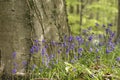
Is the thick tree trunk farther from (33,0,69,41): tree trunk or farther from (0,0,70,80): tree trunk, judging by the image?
(33,0,69,41): tree trunk

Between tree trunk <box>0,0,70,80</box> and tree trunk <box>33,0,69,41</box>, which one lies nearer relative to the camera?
tree trunk <box>0,0,70,80</box>

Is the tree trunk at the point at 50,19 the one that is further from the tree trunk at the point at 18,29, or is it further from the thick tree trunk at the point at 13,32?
the thick tree trunk at the point at 13,32

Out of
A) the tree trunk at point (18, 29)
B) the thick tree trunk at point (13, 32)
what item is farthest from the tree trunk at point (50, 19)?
the thick tree trunk at point (13, 32)

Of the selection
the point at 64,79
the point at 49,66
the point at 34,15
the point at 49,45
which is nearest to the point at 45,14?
the point at 34,15

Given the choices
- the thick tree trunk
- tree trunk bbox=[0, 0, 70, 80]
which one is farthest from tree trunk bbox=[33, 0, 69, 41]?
the thick tree trunk

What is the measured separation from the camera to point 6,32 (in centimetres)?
389

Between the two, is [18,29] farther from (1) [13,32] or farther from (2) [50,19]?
(2) [50,19]

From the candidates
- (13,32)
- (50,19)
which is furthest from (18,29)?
(50,19)

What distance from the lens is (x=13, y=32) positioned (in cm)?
389

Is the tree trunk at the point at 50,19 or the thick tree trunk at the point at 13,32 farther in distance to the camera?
the tree trunk at the point at 50,19

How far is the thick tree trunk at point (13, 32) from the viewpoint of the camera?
3871 mm

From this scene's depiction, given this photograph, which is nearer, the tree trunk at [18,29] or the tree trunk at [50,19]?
the tree trunk at [18,29]

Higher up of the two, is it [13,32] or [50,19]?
[50,19]

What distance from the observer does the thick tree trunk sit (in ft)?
12.7
